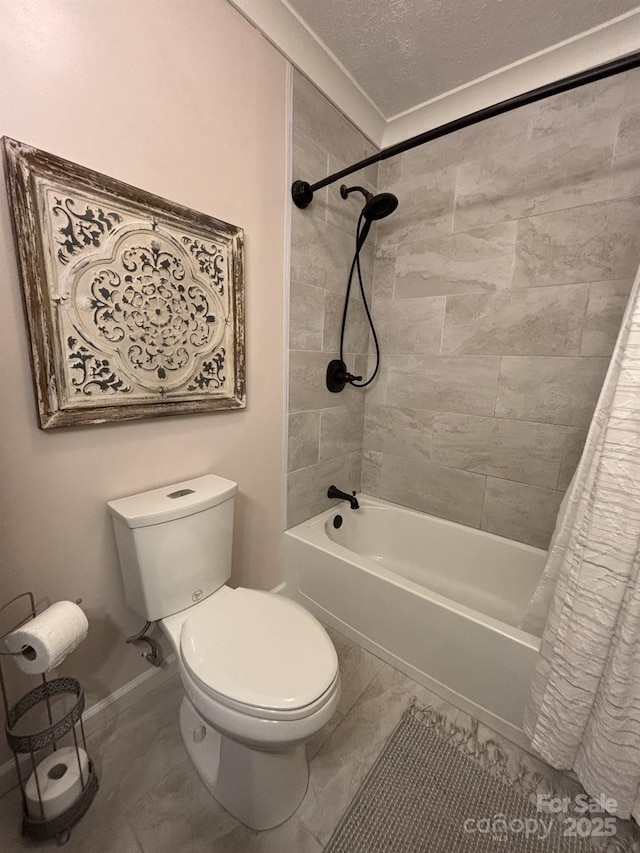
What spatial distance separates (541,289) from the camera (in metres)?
1.41

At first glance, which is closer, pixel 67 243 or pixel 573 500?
pixel 67 243

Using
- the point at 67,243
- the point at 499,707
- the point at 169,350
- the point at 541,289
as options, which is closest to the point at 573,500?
the point at 499,707

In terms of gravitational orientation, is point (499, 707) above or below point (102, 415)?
below

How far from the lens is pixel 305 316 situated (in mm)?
1513

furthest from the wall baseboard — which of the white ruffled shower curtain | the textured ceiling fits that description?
the textured ceiling

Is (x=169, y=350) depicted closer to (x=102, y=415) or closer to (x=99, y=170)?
(x=102, y=415)

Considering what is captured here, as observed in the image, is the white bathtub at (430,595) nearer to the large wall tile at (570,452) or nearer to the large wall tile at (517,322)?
the large wall tile at (570,452)

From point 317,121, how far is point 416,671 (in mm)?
2257

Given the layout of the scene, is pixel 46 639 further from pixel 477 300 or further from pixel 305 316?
pixel 477 300

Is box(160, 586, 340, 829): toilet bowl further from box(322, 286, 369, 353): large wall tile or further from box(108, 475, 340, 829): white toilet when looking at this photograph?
box(322, 286, 369, 353): large wall tile

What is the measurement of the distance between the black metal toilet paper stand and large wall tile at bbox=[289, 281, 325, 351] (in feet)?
4.03

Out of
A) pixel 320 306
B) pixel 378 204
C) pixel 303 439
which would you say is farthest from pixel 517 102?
pixel 303 439

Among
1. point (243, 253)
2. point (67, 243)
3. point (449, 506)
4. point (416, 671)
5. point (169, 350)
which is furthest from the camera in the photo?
point (449, 506)

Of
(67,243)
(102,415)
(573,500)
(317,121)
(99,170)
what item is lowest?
(573,500)
